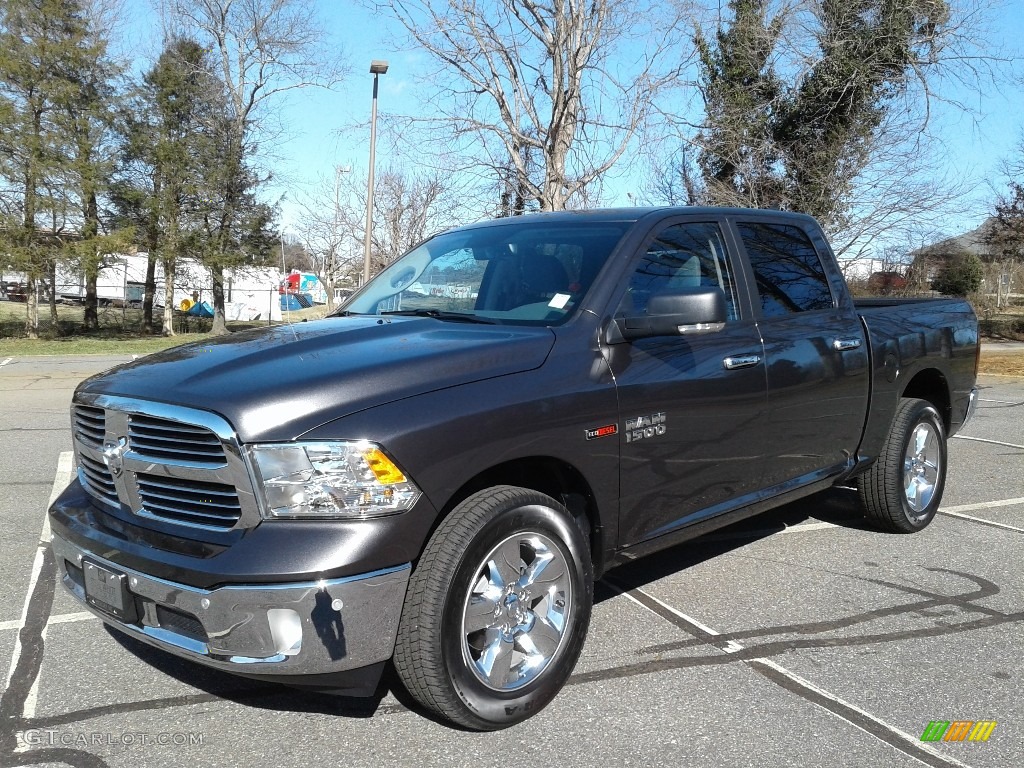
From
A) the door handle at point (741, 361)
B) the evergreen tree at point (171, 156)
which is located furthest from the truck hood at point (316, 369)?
the evergreen tree at point (171, 156)

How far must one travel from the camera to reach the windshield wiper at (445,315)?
3.80 metres

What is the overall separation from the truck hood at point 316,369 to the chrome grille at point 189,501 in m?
0.23

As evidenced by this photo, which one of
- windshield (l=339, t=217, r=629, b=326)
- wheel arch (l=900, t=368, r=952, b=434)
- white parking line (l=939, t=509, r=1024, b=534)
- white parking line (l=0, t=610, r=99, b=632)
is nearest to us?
windshield (l=339, t=217, r=629, b=326)

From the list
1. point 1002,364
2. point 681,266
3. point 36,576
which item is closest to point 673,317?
point 681,266

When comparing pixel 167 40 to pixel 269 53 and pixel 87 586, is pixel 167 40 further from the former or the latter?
pixel 87 586

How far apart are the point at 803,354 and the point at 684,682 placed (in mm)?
1840

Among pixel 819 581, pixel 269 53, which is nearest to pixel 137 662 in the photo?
pixel 819 581

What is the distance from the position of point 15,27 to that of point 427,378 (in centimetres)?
3144

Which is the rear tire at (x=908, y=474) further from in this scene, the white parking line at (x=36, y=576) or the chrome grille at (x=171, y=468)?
the white parking line at (x=36, y=576)

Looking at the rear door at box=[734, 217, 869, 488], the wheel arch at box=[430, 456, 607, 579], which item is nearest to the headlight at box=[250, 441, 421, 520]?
the wheel arch at box=[430, 456, 607, 579]

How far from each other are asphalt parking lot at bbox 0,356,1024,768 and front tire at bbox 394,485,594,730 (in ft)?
0.51

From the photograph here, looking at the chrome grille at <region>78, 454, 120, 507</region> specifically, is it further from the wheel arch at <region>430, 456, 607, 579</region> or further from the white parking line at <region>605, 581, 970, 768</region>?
the white parking line at <region>605, 581, 970, 768</region>

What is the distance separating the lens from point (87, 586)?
3.12 m

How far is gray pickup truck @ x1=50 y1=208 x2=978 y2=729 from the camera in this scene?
2.73 m
